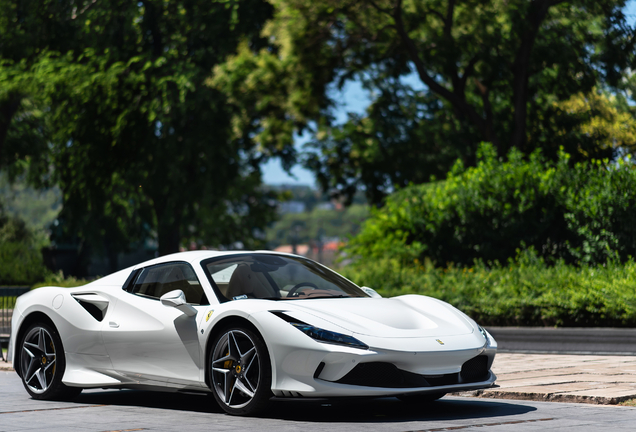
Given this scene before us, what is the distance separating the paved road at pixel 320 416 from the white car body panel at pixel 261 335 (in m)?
Result: 0.25

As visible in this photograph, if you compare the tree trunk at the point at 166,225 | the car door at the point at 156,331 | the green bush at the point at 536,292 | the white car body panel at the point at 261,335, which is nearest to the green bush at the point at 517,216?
the green bush at the point at 536,292

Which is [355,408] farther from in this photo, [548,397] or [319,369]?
[548,397]

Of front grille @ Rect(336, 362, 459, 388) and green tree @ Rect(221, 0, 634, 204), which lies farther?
green tree @ Rect(221, 0, 634, 204)

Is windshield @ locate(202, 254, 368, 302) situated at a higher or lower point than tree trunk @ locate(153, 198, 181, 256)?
lower

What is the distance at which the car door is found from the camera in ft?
24.5

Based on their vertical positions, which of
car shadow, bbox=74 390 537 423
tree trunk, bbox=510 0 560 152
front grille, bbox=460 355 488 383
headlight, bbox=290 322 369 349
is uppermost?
tree trunk, bbox=510 0 560 152

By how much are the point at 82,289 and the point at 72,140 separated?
18.3m

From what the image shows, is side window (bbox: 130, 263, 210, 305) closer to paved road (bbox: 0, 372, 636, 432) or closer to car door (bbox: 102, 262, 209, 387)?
car door (bbox: 102, 262, 209, 387)

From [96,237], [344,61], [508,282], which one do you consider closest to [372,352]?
[508,282]

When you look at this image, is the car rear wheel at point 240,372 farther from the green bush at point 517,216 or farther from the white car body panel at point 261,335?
the green bush at point 517,216

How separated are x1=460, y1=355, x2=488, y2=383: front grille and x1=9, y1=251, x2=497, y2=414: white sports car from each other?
0.01 meters

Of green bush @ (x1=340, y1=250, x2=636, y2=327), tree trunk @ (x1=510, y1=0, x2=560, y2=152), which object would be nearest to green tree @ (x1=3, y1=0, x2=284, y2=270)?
tree trunk @ (x1=510, y1=0, x2=560, y2=152)

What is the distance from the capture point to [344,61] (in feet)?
86.1

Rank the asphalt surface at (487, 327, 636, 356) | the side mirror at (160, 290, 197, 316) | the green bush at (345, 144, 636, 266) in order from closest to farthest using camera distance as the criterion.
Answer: the side mirror at (160, 290, 197, 316)
the asphalt surface at (487, 327, 636, 356)
the green bush at (345, 144, 636, 266)
